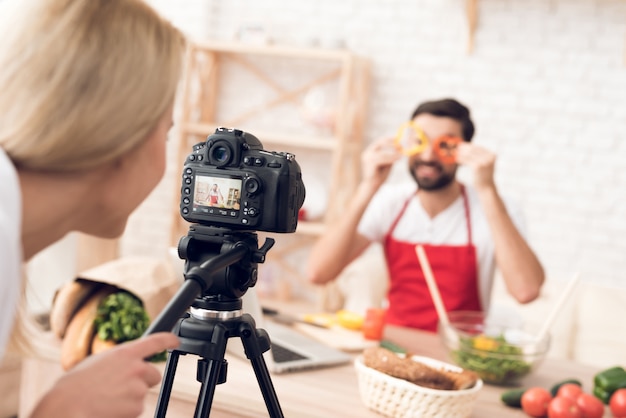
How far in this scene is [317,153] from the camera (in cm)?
475

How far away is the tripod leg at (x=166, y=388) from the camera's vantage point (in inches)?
49.5

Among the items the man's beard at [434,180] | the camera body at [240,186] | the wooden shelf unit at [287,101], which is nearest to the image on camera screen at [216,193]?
the camera body at [240,186]

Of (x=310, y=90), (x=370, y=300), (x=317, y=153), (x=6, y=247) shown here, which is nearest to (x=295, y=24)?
(x=310, y=90)

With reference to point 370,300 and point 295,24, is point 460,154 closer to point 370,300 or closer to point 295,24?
point 370,300

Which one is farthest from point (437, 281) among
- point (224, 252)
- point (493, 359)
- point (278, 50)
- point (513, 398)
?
point (278, 50)

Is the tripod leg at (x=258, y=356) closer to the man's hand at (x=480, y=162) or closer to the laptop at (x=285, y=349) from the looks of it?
the laptop at (x=285, y=349)

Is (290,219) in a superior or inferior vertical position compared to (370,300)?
superior

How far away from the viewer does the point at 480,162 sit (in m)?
2.69

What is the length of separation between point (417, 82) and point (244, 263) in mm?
3460

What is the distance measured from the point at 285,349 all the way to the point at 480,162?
3.50 feet

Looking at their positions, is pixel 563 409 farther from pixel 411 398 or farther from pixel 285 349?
pixel 285 349

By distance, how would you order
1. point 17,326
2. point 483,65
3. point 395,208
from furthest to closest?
point 483,65 → point 395,208 → point 17,326

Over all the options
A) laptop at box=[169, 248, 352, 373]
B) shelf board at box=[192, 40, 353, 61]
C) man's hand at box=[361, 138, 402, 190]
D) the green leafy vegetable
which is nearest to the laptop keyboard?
laptop at box=[169, 248, 352, 373]

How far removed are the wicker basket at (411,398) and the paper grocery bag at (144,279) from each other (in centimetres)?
55
